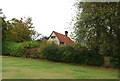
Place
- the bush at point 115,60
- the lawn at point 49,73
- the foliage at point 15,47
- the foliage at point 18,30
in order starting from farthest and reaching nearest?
the foliage at point 18,30 < the foliage at point 15,47 < the bush at point 115,60 < the lawn at point 49,73

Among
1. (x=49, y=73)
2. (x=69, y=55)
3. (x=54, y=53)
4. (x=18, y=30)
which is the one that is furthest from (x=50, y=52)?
(x=18, y=30)

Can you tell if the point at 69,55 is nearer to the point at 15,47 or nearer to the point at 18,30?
the point at 15,47

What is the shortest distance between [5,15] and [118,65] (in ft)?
75.9

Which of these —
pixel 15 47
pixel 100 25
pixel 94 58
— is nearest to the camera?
pixel 100 25

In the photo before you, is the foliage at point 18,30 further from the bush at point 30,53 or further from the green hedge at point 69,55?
the green hedge at point 69,55

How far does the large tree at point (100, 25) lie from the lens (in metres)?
11.4

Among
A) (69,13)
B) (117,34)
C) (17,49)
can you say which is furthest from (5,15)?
(117,34)

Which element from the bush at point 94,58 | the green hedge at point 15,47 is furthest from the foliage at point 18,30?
the bush at point 94,58

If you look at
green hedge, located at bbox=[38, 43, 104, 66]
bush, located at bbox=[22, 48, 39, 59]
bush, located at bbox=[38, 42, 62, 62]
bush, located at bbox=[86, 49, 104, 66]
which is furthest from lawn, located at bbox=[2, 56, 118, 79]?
bush, located at bbox=[22, 48, 39, 59]

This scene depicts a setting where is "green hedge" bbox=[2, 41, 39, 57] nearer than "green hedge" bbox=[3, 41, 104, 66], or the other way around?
"green hedge" bbox=[3, 41, 104, 66]

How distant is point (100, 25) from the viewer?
1224cm

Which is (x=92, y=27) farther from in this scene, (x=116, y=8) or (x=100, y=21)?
(x=116, y=8)

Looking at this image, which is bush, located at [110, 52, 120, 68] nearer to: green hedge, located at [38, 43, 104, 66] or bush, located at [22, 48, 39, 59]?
green hedge, located at [38, 43, 104, 66]

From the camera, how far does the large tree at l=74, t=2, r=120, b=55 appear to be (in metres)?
11.4
